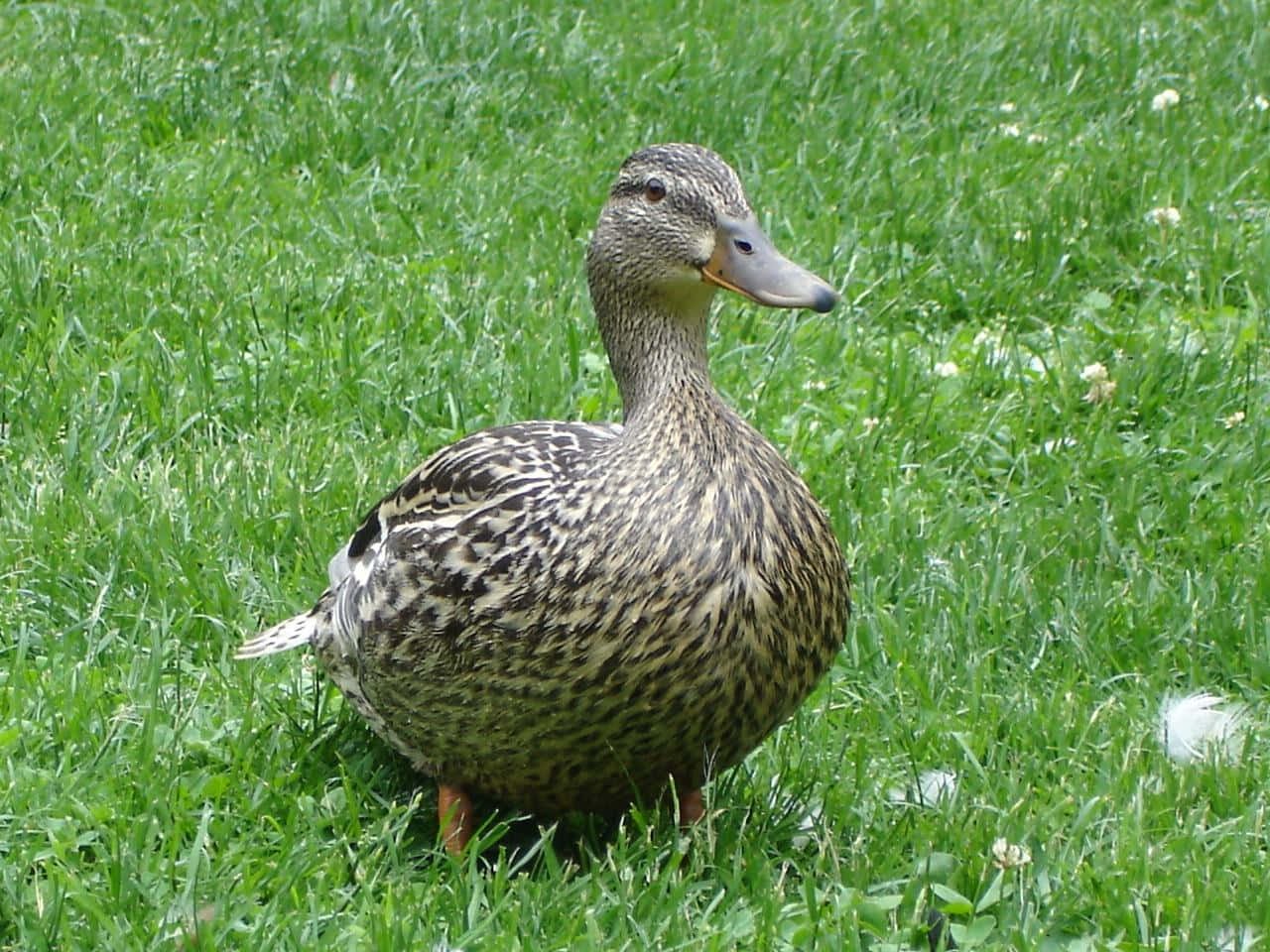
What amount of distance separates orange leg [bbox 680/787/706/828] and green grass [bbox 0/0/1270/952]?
0.13 ft

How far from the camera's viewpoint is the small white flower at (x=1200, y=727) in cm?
387

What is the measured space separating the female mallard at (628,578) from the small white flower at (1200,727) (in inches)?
31.7

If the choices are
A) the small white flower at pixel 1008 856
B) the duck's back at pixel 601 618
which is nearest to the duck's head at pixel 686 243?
the duck's back at pixel 601 618

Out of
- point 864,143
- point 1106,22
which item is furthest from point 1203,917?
point 1106,22

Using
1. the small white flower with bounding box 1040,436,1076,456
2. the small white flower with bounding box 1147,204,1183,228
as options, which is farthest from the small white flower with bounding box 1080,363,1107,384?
the small white flower with bounding box 1147,204,1183,228

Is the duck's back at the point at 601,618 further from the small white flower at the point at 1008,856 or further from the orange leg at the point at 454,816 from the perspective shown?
the small white flower at the point at 1008,856

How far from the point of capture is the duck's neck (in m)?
3.54

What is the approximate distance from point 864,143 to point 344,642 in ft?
11.5

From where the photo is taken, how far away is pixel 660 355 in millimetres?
3605

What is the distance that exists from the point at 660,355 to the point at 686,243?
20 cm

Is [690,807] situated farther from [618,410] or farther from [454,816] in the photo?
[618,410]

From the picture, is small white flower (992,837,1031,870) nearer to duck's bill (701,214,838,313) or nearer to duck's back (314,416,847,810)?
duck's back (314,416,847,810)

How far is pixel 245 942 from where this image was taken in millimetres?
3141

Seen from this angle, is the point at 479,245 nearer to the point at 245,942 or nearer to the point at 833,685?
the point at 833,685
